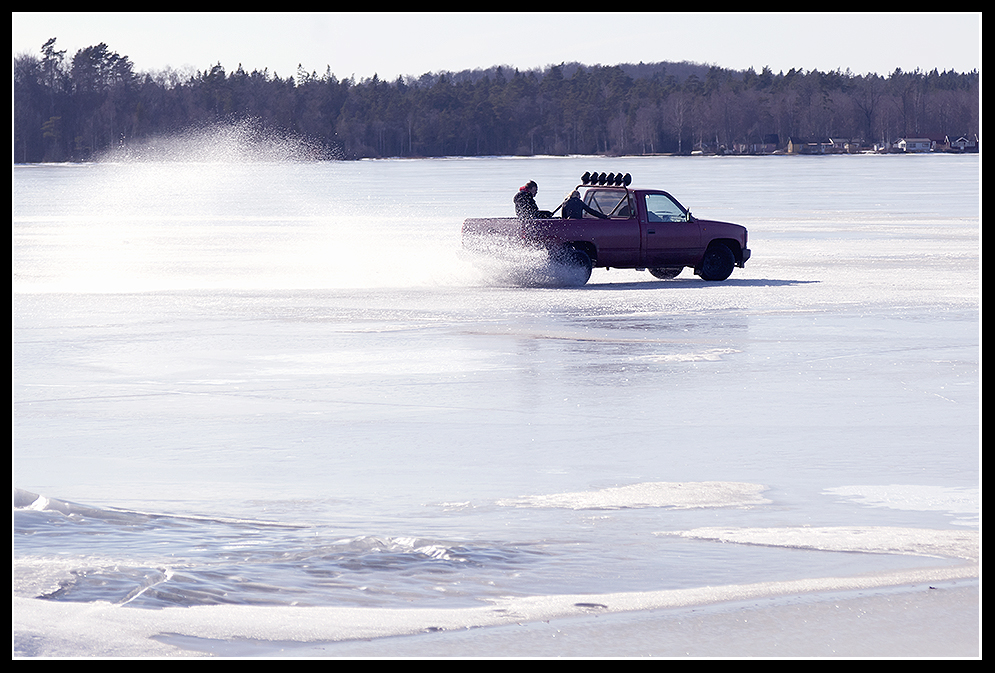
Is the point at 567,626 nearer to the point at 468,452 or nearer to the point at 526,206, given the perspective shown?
the point at 468,452

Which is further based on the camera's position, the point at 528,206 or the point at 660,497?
the point at 528,206

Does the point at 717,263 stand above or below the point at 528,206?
below

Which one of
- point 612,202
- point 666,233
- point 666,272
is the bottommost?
point 666,272

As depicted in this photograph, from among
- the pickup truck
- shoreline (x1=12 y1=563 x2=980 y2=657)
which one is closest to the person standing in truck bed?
the pickup truck

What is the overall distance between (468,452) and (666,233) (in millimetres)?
13748

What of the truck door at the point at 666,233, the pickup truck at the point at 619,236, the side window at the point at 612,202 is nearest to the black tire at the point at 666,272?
the pickup truck at the point at 619,236

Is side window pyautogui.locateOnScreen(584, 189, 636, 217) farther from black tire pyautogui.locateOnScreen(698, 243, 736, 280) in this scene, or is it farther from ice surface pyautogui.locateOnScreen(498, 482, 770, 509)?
ice surface pyautogui.locateOnScreen(498, 482, 770, 509)

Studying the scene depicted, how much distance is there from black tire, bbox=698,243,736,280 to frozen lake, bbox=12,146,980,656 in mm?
1152

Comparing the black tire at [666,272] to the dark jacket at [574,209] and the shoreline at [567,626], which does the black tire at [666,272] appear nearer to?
the dark jacket at [574,209]

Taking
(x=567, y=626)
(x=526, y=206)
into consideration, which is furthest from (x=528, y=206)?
(x=567, y=626)

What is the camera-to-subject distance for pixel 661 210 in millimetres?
23047

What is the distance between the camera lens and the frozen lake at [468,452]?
655 cm

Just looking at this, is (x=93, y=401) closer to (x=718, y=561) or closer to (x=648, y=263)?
(x=718, y=561)

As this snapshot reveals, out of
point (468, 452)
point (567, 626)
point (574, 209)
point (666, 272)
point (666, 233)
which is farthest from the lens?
point (666, 272)
